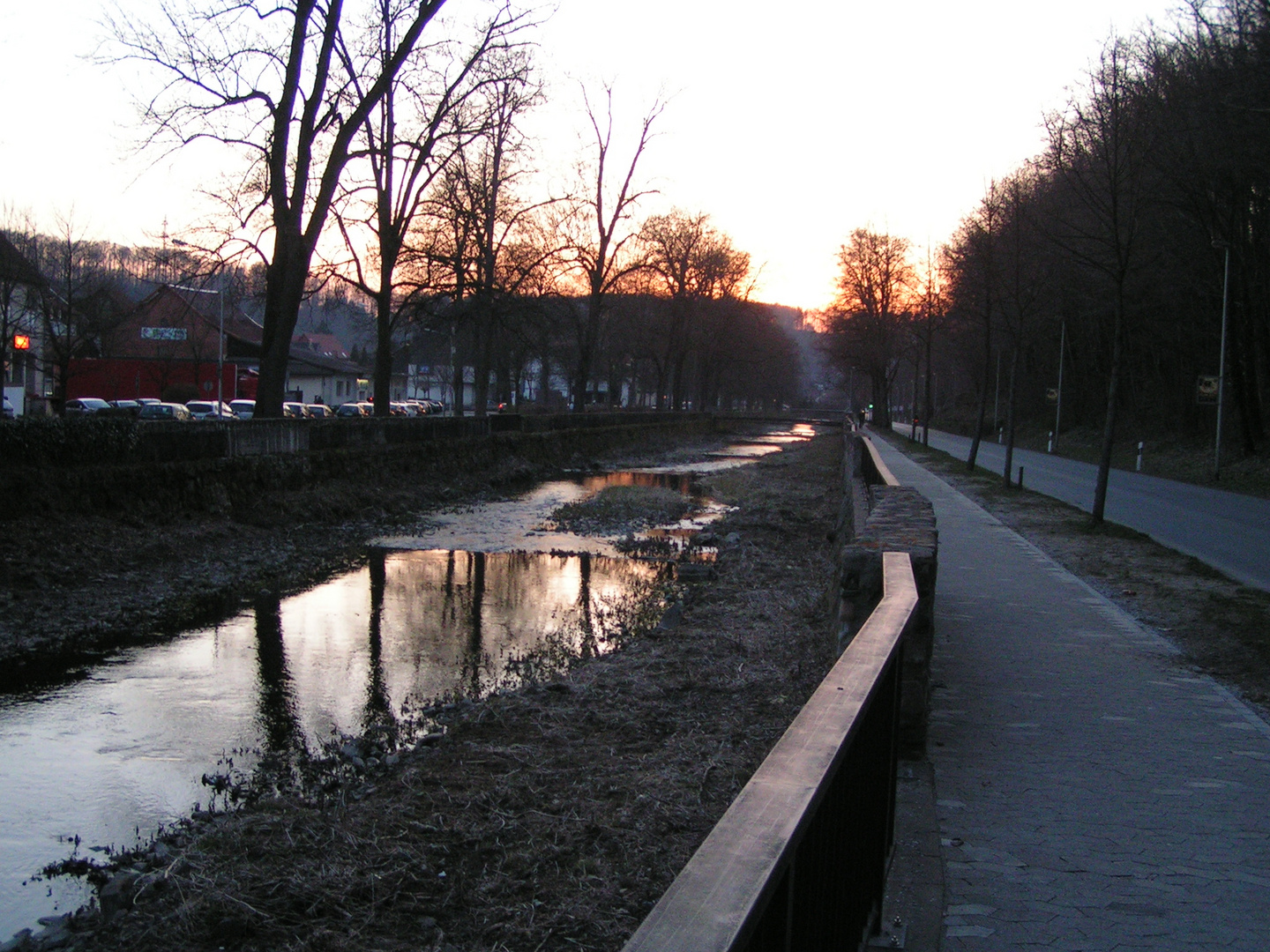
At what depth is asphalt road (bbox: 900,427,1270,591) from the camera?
14809 mm

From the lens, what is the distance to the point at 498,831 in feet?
17.9

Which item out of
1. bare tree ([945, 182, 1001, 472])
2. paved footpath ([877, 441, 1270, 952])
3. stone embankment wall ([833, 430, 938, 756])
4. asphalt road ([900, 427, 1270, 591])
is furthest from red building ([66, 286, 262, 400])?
paved footpath ([877, 441, 1270, 952])

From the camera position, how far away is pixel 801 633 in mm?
10672

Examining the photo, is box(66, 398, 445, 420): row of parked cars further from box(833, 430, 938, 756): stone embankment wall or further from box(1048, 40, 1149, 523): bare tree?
box(833, 430, 938, 756): stone embankment wall

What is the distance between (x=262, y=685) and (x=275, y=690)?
256mm

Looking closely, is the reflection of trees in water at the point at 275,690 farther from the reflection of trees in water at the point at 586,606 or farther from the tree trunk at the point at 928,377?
the tree trunk at the point at 928,377

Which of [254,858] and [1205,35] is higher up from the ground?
[1205,35]

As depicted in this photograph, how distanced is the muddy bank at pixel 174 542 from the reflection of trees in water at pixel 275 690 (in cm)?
86

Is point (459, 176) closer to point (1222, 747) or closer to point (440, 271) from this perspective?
point (440, 271)

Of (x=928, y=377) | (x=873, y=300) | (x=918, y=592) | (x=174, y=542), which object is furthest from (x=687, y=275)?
(x=918, y=592)

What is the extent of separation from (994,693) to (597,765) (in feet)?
9.31

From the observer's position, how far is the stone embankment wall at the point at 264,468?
50.7 ft

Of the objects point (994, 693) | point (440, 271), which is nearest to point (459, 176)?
point (440, 271)

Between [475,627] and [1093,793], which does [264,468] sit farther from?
[1093,793]
